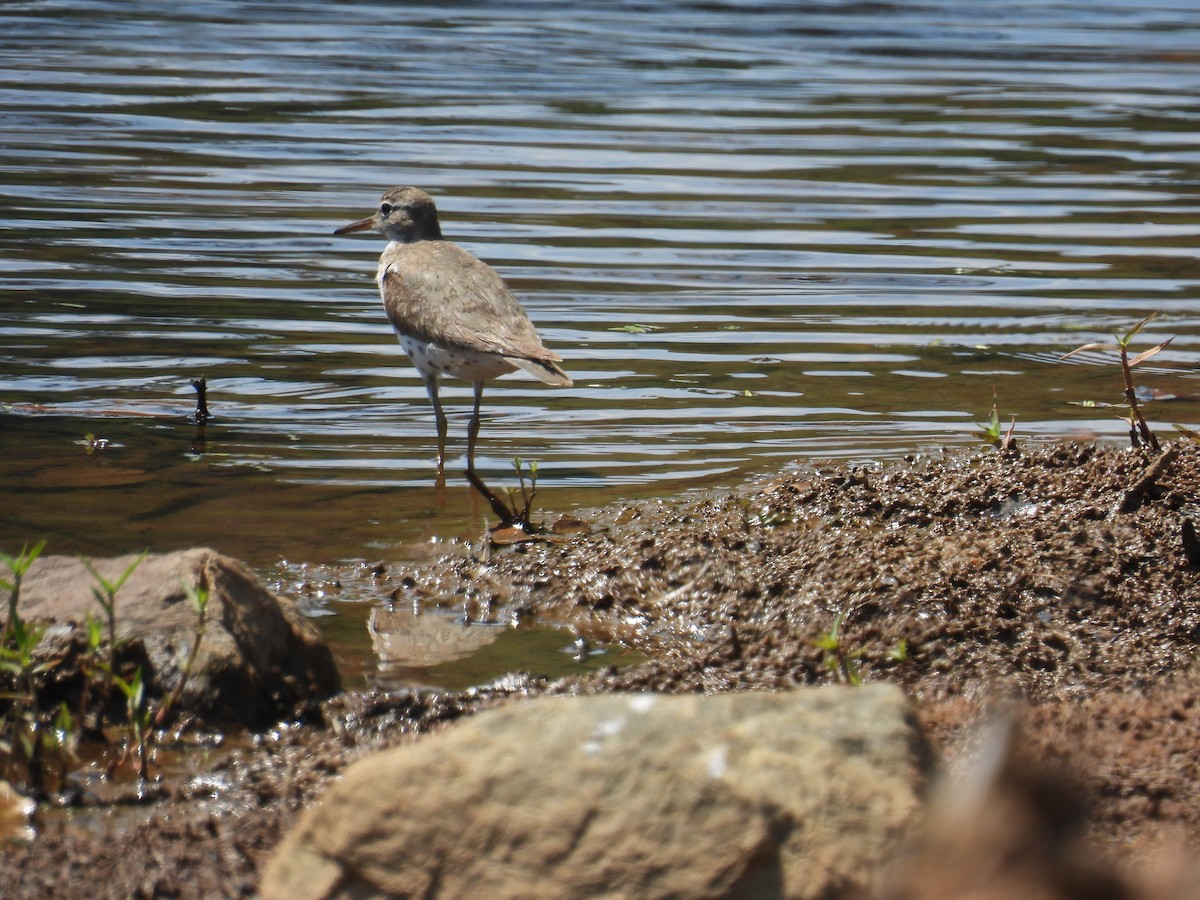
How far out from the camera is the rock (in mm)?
4590

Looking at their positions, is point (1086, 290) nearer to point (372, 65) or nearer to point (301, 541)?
point (301, 541)

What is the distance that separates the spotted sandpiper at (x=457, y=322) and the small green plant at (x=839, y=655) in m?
2.26

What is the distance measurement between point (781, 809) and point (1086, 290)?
8012 mm

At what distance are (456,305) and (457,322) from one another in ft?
0.48

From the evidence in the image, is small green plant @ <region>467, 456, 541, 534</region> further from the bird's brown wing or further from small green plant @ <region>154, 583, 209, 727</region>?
small green plant @ <region>154, 583, 209, 727</region>

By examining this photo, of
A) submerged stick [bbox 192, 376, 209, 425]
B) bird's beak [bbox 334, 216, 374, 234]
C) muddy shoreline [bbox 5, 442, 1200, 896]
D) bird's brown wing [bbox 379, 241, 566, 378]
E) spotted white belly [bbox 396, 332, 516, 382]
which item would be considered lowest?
muddy shoreline [bbox 5, 442, 1200, 896]

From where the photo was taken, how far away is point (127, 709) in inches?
179

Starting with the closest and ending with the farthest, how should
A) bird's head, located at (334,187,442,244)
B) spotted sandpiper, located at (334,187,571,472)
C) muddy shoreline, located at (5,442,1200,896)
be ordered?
muddy shoreline, located at (5,442,1200,896) < spotted sandpiper, located at (334,187,571,472) < bird's head, located at (334,187,442,244)

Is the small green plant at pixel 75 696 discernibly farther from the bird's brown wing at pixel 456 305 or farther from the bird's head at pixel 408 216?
the bird's head at pixel 408 216

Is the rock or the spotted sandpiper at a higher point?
the spotted sandpiper

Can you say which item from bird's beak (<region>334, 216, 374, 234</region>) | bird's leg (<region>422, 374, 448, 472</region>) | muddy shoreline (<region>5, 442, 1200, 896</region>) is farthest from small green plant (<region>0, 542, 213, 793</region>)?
bird's beak (<region>334, 216, 374, 234</region>)

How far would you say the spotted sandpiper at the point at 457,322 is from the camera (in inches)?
287

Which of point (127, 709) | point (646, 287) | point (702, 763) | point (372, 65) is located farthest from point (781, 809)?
point (372, 65)

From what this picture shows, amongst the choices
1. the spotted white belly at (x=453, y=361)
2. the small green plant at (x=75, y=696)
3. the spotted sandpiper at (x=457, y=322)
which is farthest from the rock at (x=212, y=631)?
the spotted white belly at (x=453, y=361)
